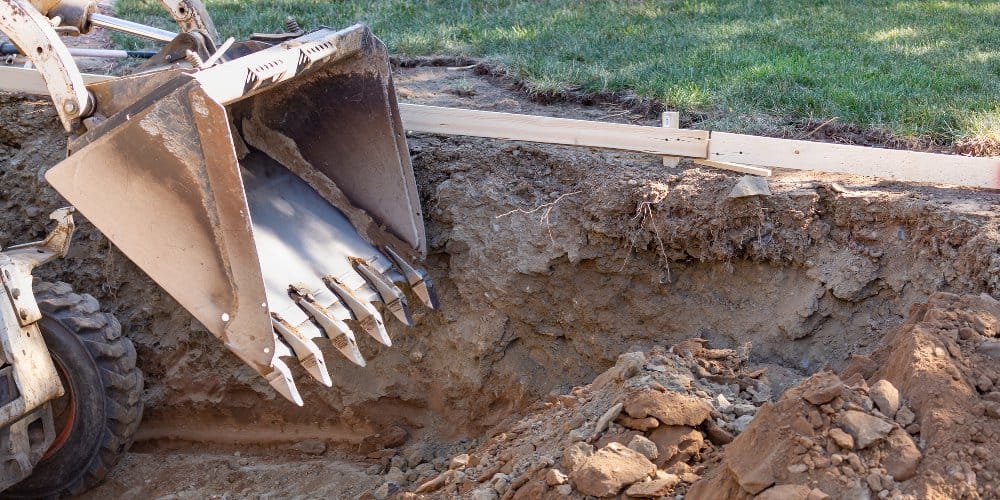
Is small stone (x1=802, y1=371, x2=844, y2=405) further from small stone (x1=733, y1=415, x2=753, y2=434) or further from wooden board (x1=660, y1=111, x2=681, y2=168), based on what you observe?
wooden board (x1=660, y1=111, x2=681, y2=168)

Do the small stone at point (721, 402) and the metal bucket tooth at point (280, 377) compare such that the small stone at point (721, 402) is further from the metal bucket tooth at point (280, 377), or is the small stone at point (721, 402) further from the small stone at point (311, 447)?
the small stone at point (311, 447)

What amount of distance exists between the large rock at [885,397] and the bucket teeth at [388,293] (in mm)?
2003

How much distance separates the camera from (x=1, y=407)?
375 centimetres

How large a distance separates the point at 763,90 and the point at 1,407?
4171 millimetres

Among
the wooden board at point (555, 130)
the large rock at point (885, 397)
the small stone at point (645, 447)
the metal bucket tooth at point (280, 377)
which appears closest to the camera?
the large rock at point (885, 397)

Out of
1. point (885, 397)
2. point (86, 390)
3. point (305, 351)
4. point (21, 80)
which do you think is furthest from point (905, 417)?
point (21, 80)

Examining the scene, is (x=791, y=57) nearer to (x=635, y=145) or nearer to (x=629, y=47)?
(x=629, y=47)

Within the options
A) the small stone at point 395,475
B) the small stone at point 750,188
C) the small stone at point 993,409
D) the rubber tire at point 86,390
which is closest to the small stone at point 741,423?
the small stone at point 993,409

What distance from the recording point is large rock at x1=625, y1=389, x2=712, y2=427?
10.0 feet

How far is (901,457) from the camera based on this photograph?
8.21ft

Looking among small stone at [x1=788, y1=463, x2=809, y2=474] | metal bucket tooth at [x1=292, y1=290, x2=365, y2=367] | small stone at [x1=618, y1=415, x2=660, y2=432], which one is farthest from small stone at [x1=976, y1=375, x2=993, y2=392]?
metal bucket tooth at [x1=292, y1=290, x2=365, y2=367]

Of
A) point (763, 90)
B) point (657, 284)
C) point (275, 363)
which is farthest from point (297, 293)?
point (763, 90)

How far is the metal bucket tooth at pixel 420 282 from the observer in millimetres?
4355

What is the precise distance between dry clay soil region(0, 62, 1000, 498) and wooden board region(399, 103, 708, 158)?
0.26ft
